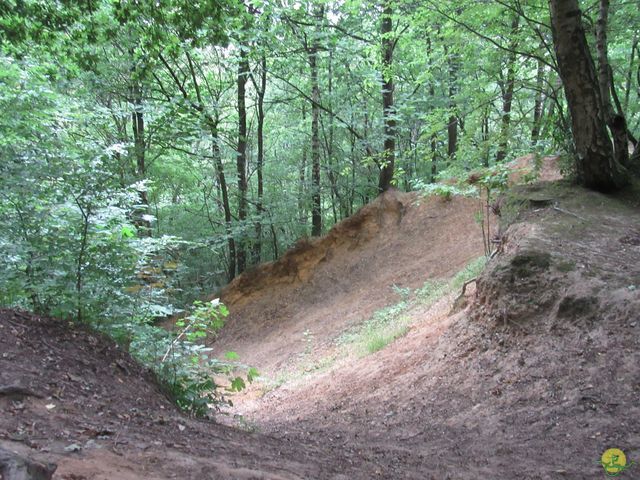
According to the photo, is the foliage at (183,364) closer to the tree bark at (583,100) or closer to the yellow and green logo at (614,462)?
the yellow and green logo at (614,462)

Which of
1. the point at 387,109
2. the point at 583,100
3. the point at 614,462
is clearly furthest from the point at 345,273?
the point at 614,462

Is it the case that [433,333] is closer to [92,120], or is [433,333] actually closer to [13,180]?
[13,180]

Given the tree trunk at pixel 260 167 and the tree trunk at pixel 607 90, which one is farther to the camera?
the tree trunk at pixel 260 167

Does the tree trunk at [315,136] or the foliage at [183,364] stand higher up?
the tree trunk at [315,136]

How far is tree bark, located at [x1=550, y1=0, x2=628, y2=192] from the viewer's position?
246 inches

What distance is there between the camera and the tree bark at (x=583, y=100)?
6238mm

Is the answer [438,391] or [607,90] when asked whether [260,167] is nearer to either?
[607,90]

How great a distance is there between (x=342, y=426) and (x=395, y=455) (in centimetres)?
161

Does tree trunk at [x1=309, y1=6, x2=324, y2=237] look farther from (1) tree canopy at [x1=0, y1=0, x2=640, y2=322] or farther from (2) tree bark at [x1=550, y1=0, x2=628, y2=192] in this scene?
(2) tree bark at [x1=550, y1=0, x2=628, y2=192]

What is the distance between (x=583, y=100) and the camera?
21.2 feet

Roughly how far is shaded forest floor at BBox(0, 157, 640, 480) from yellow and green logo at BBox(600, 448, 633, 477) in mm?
71

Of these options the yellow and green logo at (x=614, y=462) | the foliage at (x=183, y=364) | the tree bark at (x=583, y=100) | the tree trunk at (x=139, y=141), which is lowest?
the yellow and green logo at (x=614, y=462)

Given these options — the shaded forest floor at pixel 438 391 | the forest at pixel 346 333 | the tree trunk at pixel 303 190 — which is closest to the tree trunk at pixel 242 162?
the tree trunk at pixel 303 190

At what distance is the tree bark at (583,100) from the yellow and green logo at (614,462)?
15.2 ft
